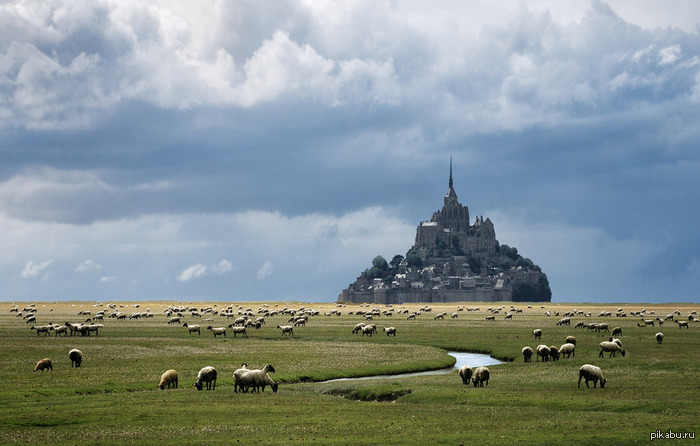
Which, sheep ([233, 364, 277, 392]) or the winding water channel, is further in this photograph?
the winding water channel

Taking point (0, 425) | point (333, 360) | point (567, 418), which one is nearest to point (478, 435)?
point (567, 418)

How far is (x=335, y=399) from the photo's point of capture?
39906 millimetres

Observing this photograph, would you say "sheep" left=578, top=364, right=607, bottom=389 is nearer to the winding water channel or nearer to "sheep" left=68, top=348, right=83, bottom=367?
the winding water channel

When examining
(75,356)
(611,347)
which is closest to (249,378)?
(75,356)

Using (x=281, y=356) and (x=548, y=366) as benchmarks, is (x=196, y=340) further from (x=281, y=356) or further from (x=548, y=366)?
(x=548, y=366)

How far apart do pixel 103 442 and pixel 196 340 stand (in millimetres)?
49406

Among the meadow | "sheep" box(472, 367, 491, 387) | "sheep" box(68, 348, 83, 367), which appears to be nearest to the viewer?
the meadow

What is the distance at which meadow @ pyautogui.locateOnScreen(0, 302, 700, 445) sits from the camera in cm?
2767

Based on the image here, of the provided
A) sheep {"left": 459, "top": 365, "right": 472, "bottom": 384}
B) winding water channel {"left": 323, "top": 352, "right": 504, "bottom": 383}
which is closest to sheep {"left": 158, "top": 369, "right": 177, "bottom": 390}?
winding water channel {"left": 323, "top": 352, "right": 504, "bottom": 383}

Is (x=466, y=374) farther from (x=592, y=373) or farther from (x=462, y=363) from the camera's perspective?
(x=462, y=363)
